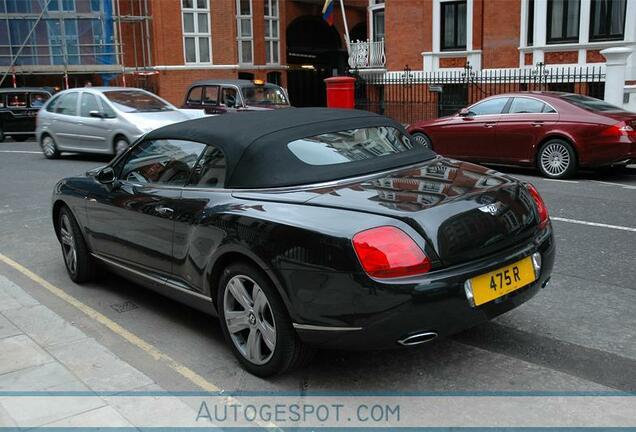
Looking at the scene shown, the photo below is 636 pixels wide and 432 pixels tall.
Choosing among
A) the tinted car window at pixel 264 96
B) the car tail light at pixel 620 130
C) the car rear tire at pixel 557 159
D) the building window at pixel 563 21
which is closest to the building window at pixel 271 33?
the tinted car window at pixel 264 96

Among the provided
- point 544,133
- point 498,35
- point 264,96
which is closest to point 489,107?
point 544,133

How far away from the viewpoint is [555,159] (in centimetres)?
1123

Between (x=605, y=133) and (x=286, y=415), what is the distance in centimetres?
889

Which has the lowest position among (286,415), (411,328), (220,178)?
(286,415)

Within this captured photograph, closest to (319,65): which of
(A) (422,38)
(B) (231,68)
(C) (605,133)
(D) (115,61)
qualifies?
(B) (231,68)

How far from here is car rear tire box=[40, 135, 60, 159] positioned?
1536 cm

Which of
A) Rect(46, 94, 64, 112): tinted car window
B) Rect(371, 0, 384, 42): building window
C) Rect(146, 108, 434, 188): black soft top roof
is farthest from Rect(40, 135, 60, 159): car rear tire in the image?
Rect(371, 0, 384, 42): building window

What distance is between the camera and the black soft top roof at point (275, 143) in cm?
415

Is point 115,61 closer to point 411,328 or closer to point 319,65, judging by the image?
point 319,65

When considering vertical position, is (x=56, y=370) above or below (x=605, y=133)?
below

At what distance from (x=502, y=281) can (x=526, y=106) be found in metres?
8.71

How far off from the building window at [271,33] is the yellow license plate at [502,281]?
91.9ft

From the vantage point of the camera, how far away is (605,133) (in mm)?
10617

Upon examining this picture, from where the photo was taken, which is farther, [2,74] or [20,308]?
[2,74]
